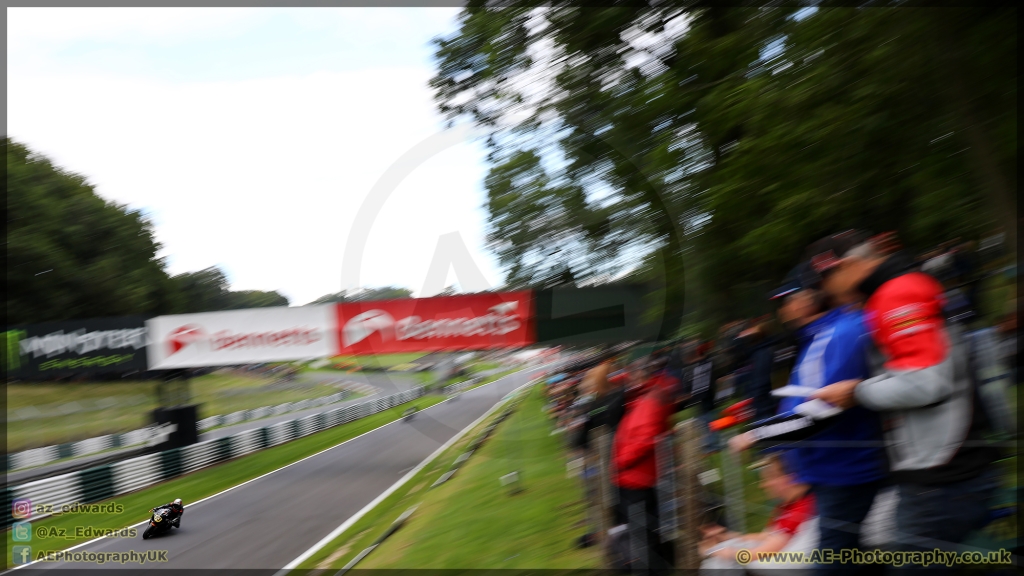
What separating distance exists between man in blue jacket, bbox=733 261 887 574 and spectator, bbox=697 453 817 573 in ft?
0.28

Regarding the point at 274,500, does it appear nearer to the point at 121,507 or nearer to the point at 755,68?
the point at 121,507

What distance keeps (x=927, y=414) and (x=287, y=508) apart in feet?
28.5

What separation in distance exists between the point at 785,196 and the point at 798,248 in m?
0.51

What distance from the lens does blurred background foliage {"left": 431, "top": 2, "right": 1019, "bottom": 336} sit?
4594mm

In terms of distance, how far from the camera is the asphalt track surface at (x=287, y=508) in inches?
278

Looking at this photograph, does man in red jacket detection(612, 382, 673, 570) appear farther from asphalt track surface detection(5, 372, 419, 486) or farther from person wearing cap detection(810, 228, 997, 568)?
asphalt track surface detection(5, 372, 419, 486)

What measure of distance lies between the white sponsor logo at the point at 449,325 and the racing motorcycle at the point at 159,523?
2909 mm

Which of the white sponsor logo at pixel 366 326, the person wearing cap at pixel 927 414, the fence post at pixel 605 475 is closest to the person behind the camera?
the person wearing cap at pixel 927 414

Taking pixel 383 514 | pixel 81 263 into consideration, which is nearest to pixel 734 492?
pixel 383 514

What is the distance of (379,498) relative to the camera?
9.70m

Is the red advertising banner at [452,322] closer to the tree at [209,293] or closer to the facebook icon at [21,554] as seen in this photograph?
Answer: the facebook icon at [21,554]

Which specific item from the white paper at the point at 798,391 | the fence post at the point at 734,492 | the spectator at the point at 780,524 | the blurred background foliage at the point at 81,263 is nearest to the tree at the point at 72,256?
the blurred background foliage at the point at 81,263

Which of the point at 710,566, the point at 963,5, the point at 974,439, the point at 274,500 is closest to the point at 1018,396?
the point at 974,439

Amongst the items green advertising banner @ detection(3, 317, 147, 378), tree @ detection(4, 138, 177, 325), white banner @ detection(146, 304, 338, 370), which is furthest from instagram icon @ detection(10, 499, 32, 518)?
tree @ detection(4, 138, 177, 325)
